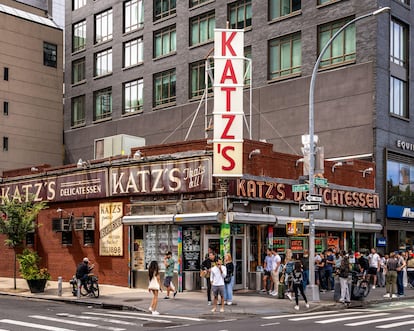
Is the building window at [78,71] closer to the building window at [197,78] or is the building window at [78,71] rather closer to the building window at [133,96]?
the building window at [133,96]

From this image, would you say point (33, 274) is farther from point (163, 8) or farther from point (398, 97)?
point (163, 8)

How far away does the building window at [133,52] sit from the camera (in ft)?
163

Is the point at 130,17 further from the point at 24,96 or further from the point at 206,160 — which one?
the point at 206,160

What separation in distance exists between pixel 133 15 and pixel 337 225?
27.4m

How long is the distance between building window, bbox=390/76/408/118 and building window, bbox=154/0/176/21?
18050 millimetres

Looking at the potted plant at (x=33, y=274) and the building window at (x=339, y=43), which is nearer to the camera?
the potted plant at (x=33, y=274)

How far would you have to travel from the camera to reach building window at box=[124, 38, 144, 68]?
4958 cm

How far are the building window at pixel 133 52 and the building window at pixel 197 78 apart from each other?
6020 millimetres

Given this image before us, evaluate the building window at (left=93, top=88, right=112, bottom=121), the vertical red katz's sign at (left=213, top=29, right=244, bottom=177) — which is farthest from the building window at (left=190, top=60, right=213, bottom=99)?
the vertical red katz's sign at (left=213, top=29, right=244, bottom=177)

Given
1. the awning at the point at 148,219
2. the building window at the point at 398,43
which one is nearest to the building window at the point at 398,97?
the building window at the point at 398,43

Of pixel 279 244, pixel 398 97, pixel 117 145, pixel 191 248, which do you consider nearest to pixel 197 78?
pixel 117 145

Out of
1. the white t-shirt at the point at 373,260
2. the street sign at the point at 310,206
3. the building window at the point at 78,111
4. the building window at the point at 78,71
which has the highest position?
the building window at the point at 78,71

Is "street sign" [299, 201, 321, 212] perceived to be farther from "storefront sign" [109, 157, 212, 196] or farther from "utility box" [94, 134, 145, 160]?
"utility box" [94, 134, 145, 160]

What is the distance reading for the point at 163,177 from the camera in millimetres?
27531
